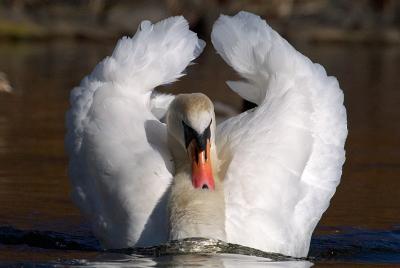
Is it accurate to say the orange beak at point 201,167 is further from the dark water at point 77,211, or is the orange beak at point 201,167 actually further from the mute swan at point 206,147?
the dark water at point 77,211

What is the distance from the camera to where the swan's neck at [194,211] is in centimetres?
723

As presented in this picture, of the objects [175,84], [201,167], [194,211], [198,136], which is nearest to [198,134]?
[198,136]

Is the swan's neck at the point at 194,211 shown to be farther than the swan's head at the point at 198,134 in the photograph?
No

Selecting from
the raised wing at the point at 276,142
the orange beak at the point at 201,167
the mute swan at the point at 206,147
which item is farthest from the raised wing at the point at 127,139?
the raised wing at the point at 276,142

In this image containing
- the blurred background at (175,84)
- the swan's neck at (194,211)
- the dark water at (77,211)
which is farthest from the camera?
the blurred background at (175,84)

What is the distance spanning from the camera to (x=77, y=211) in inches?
376

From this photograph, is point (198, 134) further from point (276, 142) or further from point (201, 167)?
point (276, 142)

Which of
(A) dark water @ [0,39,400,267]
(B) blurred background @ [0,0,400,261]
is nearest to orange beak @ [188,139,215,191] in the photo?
(A) dark water @ [0,39,400,267]

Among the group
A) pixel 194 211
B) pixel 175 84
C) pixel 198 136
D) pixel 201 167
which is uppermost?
pixel 175 84

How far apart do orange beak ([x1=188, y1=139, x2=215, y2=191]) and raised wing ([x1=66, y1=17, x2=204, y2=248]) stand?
23 cm

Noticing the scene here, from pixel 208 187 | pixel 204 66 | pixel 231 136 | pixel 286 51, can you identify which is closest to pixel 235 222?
pixel 208 187

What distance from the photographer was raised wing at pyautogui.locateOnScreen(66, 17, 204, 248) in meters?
7.50

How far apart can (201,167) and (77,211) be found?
2288 millimetres

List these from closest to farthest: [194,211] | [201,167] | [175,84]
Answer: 1. [194,211]
2. [201,167]
3. [175,84]
